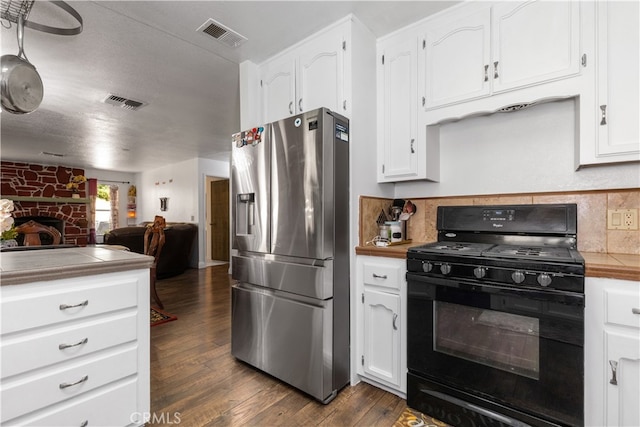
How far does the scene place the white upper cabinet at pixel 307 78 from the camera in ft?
6.73

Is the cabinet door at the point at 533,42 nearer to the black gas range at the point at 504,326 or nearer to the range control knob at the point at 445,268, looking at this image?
the black gas range at the point at 504,326

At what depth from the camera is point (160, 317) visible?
10.9 feet

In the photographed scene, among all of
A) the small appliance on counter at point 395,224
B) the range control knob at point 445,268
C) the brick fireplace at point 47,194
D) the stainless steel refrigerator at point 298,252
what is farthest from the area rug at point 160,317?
the brick fireplace at point 47,194

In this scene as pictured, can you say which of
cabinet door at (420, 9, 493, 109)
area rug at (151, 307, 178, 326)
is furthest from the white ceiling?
area rug at (151, 307, 178, 326)

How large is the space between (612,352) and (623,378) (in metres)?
0.11

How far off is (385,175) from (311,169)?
2.06ft

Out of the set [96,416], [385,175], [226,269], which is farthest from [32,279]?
[226,269]

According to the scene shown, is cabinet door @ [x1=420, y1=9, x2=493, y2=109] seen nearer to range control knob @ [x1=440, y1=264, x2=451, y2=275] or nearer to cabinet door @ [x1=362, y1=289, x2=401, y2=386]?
range control knob @ [x1=440, y1=264, x2=451, y2=275]

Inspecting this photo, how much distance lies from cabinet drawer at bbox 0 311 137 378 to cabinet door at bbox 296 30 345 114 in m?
1.69

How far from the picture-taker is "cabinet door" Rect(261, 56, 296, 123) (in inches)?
92.1

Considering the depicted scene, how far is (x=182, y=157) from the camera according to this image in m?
6.62

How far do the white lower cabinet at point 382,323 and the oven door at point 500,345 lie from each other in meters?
0.10

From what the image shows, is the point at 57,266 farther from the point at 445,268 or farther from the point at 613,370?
the point at 613,370

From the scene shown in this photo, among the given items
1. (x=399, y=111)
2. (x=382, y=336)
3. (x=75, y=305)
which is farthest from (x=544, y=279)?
(x=75, y=305)
